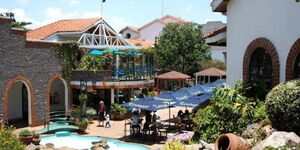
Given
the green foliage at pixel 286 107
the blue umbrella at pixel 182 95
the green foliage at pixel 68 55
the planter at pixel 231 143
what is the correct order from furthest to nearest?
1. the green foliage at pixel 68 55
2. the blue umbrella at pixel 182 95
3. the green foliage at pixel 286 107
4. the planter at pixel 231 143

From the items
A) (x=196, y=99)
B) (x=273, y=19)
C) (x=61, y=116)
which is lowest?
(x=61, y=116)

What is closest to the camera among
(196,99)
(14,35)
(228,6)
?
(228,6)

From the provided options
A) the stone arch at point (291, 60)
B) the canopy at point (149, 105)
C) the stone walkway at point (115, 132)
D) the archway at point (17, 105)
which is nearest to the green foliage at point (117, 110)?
the stone walkway at point (115, 132)

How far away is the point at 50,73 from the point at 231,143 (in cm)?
1890

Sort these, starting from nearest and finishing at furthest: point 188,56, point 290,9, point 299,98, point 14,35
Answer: point 299,98
point 290,9
point 14,35
point 188,56

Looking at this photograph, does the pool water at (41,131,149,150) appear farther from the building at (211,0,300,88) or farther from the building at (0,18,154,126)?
the building at (211,0,300,88)

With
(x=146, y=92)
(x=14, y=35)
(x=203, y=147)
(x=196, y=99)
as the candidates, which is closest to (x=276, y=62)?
(x=203, y=147)

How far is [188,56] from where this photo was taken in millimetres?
47031

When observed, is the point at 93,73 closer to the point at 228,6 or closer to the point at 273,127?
the point at 228,6

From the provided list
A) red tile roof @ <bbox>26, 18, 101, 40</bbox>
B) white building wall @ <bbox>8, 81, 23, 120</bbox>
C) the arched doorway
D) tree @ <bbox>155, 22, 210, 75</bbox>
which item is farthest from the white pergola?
the arched doorway

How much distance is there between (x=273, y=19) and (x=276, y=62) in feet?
4.69

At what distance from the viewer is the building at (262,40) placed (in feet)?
38.4

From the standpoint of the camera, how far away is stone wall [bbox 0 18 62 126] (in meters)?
23.1

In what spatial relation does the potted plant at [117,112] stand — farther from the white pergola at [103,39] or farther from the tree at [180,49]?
the tree at [180,49]
